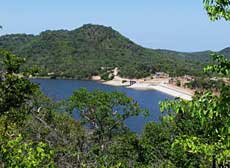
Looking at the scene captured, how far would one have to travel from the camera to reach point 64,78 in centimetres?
14475

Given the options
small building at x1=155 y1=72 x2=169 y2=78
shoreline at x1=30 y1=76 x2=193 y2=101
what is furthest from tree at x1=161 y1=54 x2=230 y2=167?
small building at x1=155 y1=72 x2=169 y2=78

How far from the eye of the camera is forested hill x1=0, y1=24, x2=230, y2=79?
146 m

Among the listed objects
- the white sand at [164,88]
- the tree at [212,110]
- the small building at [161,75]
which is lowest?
the white sand at [164,88]

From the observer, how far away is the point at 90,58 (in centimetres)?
17238

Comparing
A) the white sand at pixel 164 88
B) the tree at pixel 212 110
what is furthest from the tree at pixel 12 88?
the white sand at pixel 164 88

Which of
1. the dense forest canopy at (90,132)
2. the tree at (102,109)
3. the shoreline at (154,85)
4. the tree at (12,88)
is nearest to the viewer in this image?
the dense forest canopy at (90,132)

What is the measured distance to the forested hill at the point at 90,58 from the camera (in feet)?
479

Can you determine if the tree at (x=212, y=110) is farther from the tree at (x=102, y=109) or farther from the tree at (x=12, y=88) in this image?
the tree at (x=102, y=109)

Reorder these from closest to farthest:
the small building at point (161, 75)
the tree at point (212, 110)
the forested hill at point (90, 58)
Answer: the tree at point (212, 110), the small building at point (161, 75), the forested hill at point (90, 58)

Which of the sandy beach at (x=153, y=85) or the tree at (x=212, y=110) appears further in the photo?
the sandy beach at (x=153, y=85)

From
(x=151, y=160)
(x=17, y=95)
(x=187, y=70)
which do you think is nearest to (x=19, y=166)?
(x=17, y=95)

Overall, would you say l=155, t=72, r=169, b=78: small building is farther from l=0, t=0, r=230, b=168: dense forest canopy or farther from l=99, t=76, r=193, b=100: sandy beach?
l=0, t=0, r=230, b=168: dense forest canopy

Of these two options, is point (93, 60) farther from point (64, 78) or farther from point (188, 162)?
point (188, 162)

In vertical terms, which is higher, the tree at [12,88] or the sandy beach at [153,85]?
the tree at [12,88]
